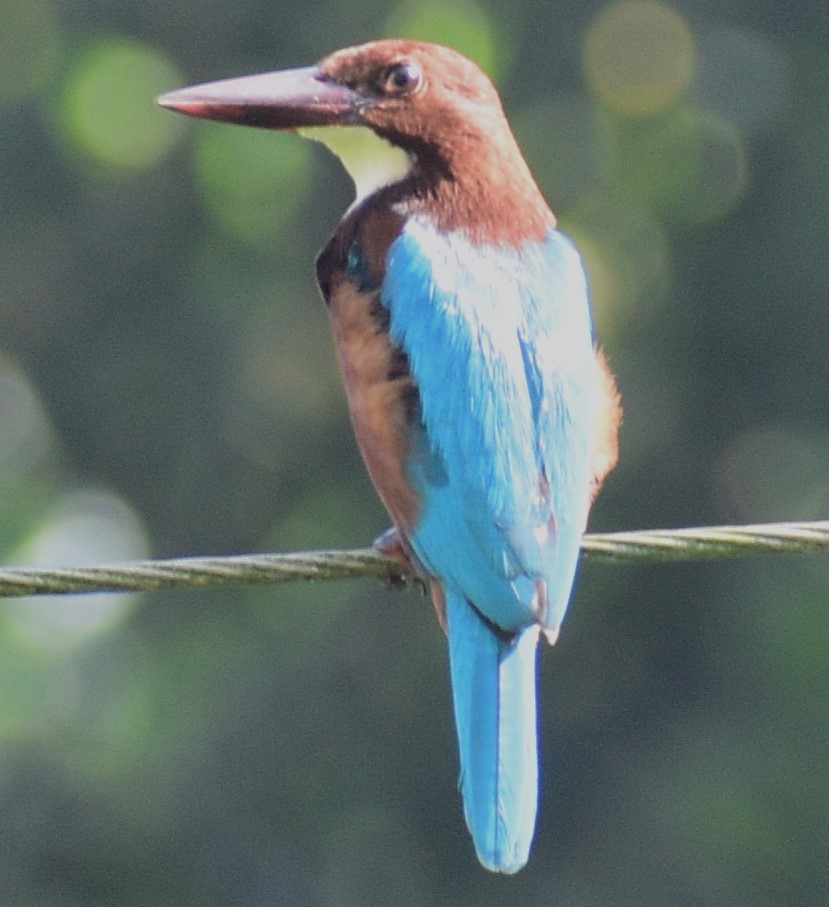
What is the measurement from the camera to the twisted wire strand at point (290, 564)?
3.78 metres

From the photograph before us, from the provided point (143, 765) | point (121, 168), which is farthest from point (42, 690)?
point (121, 168)

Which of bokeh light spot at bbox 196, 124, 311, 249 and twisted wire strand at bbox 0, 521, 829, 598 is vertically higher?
twisted wire strand at bbox 0, 521, 829, 598

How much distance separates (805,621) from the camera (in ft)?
29.7

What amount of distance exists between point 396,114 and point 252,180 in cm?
506

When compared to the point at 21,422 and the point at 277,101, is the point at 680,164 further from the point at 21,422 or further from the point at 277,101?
the point at 277,101

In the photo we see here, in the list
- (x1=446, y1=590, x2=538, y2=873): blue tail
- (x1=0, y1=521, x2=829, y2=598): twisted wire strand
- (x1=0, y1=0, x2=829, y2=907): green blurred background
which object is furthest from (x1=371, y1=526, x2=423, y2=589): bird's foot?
(x1=0, y1=0, x2=829, y2=907): green blurred background

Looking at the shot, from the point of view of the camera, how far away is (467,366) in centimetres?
441

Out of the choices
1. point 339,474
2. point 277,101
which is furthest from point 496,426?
point 339,474

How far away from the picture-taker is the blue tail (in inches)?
164

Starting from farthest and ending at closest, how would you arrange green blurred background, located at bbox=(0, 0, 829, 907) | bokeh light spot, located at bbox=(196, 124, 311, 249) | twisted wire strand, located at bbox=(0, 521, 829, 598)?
bokeh light spot, located at bbox=(196, 124, 311, 249) → green blurred background, located at bbox=(0, 0, 829, 907) → twisted wire strand, located at bbox=(0, 521, 829, 598)

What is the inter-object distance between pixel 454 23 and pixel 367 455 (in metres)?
5.31

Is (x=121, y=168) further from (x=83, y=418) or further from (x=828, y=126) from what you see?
(x=828, y=126)

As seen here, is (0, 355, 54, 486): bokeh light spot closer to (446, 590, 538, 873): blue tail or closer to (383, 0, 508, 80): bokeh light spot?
(383, 0, 508, 80): bokeh light spot

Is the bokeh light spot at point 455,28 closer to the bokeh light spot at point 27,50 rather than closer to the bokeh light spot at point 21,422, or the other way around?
the bokeh light spot at point 27,50
